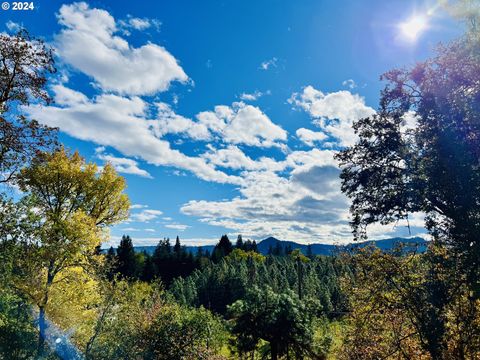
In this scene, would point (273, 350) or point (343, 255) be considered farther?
point (273, 350)

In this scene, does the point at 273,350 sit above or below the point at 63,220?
below

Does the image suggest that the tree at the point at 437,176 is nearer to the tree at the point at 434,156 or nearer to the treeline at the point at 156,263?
the tree at the point at 434,156

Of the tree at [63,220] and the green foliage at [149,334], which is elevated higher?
the tree at [63,220]

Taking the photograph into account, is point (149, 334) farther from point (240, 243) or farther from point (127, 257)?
point (240, 243)

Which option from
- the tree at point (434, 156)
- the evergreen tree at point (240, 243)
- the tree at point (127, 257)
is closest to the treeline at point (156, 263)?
the tree at point (127, 257)

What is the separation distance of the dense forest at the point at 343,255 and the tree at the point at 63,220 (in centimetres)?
5

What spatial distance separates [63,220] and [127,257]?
6926 cm

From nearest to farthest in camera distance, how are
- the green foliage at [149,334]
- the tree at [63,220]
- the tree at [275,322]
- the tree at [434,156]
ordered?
the tree at [434,156], the tree at [63,220], the tree at [275,322], the green foliage at [149,334]

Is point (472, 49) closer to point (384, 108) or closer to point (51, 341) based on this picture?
point (384, 108)

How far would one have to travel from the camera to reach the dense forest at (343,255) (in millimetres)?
10133

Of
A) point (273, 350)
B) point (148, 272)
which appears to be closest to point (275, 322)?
point (273, 350)

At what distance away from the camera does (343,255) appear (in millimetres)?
15023

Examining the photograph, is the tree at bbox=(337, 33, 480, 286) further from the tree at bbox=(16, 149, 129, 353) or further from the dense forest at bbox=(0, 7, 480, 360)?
the tree at bbox=(16, 149, 129, 353)

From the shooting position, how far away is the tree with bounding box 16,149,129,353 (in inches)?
580
